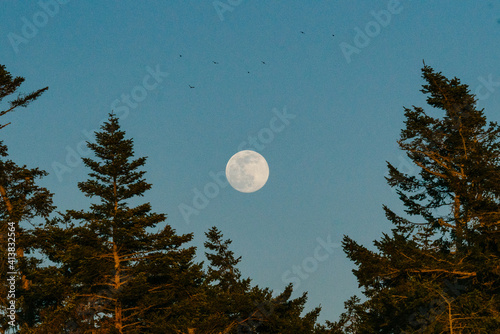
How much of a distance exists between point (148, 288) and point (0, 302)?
8.93m

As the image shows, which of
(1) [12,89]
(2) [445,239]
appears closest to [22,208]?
(1) [12,89]

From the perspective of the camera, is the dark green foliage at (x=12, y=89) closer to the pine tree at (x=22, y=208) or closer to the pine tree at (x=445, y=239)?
the pine tree at (x=22, y=208)

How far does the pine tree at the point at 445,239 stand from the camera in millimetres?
21516

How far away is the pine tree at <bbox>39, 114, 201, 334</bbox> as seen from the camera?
26.2 meters

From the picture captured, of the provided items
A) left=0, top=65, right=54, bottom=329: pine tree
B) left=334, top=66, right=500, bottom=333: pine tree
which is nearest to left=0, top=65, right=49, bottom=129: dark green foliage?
left=0, top=65, right=54, bottom=329: pine tree

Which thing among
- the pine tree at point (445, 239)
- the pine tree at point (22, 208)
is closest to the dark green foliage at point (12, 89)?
the pine tree at point (22, 208)

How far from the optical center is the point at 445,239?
2516 cm

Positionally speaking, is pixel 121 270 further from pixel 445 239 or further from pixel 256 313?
pixel 445 239

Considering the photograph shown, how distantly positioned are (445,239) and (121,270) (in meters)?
17.5

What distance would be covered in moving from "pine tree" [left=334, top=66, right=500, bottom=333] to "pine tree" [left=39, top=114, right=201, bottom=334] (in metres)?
9.98

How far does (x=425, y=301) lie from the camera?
20547 mm

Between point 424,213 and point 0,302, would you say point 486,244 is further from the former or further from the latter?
point 0,302

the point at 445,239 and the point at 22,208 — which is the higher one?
the point at 22,208

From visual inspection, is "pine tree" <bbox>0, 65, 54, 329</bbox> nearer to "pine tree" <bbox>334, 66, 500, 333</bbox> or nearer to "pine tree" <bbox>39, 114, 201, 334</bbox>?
"pine tree" <bbox>39, 114, 201, 334</bbox>
